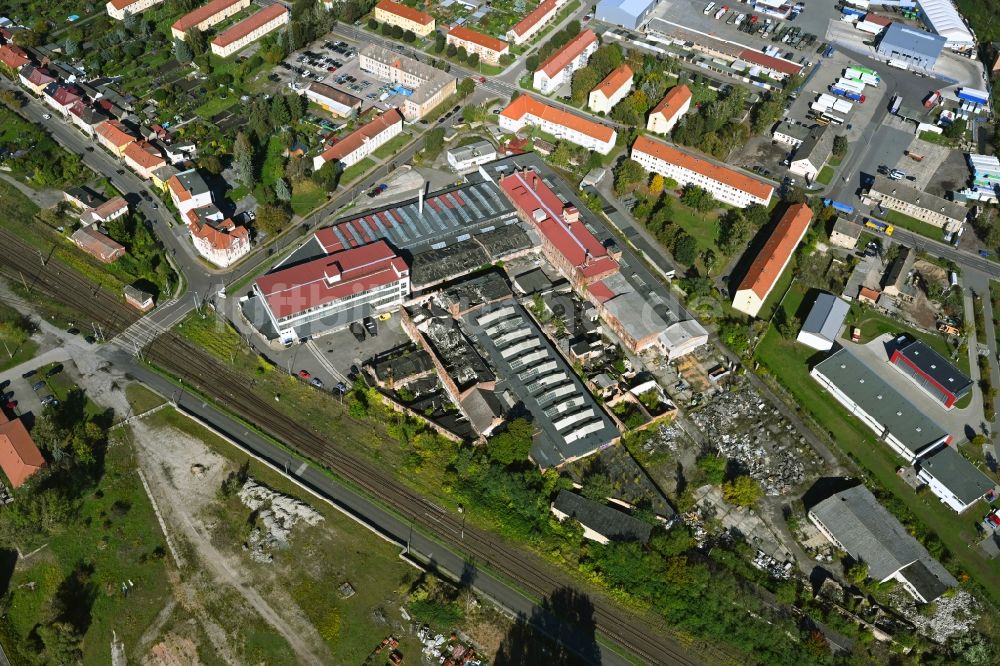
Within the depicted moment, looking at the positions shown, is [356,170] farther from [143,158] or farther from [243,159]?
[143,158]

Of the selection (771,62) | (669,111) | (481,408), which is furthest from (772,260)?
(771,62)

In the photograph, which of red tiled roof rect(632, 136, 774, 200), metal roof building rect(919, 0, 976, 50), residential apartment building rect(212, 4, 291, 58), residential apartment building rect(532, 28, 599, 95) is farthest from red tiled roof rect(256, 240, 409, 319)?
metal roof building rect(919, 0, 976, 50)

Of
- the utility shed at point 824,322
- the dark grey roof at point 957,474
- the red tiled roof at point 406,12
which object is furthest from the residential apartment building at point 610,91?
the dark grey roof at point 957,474

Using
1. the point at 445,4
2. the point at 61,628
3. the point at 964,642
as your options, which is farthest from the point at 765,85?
the point at 61,628

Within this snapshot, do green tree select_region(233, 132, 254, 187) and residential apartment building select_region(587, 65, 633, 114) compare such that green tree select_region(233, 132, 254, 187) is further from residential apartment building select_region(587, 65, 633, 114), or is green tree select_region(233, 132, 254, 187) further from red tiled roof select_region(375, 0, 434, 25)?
residential apartment building select_region(587, 65, 633, 114)

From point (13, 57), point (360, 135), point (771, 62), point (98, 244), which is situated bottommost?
point (98, 244)

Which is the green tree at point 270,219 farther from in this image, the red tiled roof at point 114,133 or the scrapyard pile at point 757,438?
the scrapyard pile at point 757,438
